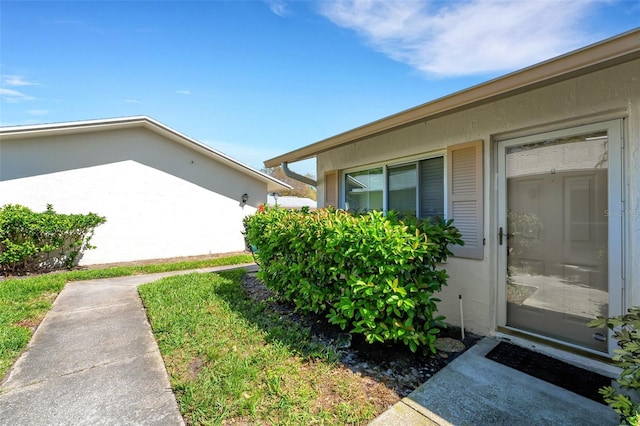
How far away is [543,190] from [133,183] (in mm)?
10482

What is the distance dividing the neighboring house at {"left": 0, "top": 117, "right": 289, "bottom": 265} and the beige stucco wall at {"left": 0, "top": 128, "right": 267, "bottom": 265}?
0.07 feet

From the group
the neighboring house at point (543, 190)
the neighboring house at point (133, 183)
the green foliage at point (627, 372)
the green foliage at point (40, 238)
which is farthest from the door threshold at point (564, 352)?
the green foliage at point (40, 238)

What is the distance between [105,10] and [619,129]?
8.87 metres

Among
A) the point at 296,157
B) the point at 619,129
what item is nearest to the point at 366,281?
the point at 619,129

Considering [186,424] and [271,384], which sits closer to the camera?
[186,424]

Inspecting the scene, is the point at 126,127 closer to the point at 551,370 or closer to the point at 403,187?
the point at 403,187

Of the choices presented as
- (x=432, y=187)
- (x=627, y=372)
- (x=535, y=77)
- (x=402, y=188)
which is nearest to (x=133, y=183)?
(x=402, y=188)

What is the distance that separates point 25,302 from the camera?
4711mm

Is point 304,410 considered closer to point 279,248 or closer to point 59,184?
point 279,248

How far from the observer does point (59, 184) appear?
798 cm

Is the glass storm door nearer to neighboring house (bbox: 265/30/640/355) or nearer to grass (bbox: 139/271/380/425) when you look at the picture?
neighboring house (bbox: 265/30/640/355)

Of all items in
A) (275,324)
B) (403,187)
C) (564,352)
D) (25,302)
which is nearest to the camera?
(564,352)

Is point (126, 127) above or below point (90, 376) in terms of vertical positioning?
above

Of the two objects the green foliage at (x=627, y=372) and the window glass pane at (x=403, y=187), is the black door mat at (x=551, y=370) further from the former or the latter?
the window glass pane at (x=403, y=187)
